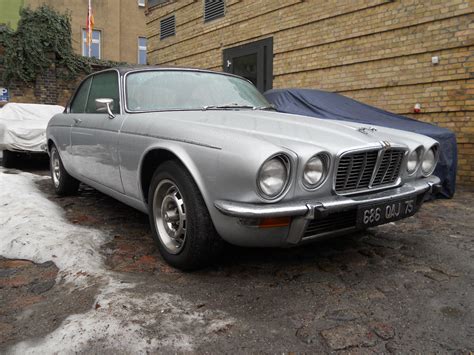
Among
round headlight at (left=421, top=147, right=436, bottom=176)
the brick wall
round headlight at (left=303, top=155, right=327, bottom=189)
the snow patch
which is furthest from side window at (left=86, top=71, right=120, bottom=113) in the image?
the brick wall

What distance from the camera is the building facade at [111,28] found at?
22141mm

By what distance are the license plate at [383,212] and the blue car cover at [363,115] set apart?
99.6 inches

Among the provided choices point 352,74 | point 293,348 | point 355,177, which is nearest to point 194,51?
point 352,74

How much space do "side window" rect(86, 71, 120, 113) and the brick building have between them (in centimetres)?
493

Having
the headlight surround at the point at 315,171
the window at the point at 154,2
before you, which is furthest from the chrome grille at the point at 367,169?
the window at the point at 154,2

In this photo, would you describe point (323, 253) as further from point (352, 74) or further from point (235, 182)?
point (352, 74)

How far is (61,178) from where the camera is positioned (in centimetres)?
493

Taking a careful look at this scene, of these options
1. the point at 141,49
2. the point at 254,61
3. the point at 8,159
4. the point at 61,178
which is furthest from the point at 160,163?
the point at 141,49

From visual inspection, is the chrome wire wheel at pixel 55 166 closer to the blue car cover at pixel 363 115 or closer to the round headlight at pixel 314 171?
the blue car cover at pixel 363 115

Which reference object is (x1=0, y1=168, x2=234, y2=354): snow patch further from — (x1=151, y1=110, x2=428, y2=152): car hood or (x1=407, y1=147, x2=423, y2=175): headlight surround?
(x1=407, y1=147, x2=423, y2=175): headlight surround

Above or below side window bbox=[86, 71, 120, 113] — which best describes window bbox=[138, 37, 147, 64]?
above

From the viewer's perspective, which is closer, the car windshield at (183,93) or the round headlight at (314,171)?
the round headlight at (314,171)

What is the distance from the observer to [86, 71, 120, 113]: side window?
352 cm

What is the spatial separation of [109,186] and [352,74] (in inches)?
218
